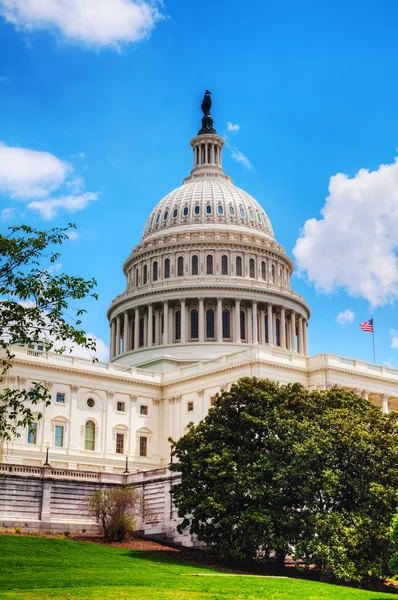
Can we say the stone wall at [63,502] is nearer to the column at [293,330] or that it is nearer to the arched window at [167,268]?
the column at [293,330]

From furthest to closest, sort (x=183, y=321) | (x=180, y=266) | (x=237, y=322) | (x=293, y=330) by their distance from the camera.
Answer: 1. (x=180, y=266)
2. (x=293, y=330)
3. (x=183, y=321)
4. (x=237, y=322)

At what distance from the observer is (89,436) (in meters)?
84.4

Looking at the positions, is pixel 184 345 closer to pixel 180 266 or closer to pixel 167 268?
pixel 180 266

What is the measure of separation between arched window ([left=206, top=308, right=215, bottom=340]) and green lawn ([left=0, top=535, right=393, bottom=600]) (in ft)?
193

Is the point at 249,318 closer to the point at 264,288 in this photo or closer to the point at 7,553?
the point at 264,288

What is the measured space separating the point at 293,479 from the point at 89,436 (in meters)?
41.0

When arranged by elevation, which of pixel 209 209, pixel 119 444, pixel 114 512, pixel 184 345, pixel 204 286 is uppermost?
pixel 209 209

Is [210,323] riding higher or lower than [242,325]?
higher

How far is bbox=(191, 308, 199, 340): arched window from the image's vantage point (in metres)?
107

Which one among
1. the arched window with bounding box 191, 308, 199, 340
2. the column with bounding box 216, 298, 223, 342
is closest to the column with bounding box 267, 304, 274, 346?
the column with bounding box 216, 298, 223, 342

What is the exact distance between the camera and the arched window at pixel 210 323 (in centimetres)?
10650

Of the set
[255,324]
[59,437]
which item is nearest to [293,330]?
[255,324]

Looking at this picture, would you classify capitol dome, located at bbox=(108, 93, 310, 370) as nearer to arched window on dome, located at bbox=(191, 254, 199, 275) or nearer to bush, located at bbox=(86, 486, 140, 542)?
arched window on dome, located at bbox=(191, 254, 199, 275)

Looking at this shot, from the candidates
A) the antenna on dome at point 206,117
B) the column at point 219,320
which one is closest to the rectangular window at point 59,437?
the column at point 219,320
